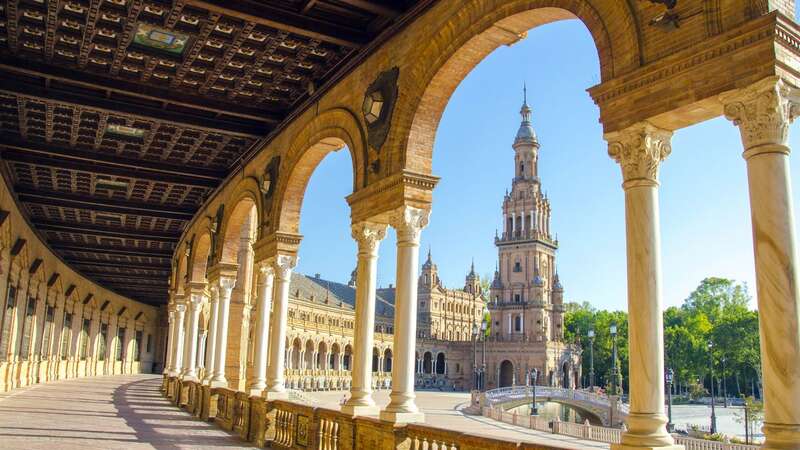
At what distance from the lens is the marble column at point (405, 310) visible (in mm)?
10039

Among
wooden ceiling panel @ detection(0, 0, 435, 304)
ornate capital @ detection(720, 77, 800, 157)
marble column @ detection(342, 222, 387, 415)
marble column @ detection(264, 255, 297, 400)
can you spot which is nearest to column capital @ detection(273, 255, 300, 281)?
marble column @ detection(264, 255, 297, 400)

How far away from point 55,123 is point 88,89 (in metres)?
2.62

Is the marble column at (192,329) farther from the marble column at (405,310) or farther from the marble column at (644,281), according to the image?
the marble column at (644,281)

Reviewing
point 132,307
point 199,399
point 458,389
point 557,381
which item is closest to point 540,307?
point 557,381

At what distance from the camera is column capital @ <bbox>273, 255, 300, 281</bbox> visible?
1552 centimetres

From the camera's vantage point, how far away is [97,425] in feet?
52.4

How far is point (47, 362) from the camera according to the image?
33.3 metres

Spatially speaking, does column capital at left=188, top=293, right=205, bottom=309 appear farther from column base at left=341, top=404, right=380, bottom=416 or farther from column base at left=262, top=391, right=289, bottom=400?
column base at left=341, top=404, right=380, bottom=416

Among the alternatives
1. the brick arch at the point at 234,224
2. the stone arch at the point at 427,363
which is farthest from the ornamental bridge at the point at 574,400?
the stone arch at the point at 427,363

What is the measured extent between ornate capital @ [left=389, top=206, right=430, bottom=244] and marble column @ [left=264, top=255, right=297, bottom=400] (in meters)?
5.05

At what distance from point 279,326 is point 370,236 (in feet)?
14.9

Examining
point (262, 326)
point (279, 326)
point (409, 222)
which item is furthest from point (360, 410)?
point (262, 326)

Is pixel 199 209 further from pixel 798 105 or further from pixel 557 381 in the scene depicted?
pixel 557 381

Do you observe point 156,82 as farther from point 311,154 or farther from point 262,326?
point 262,326
